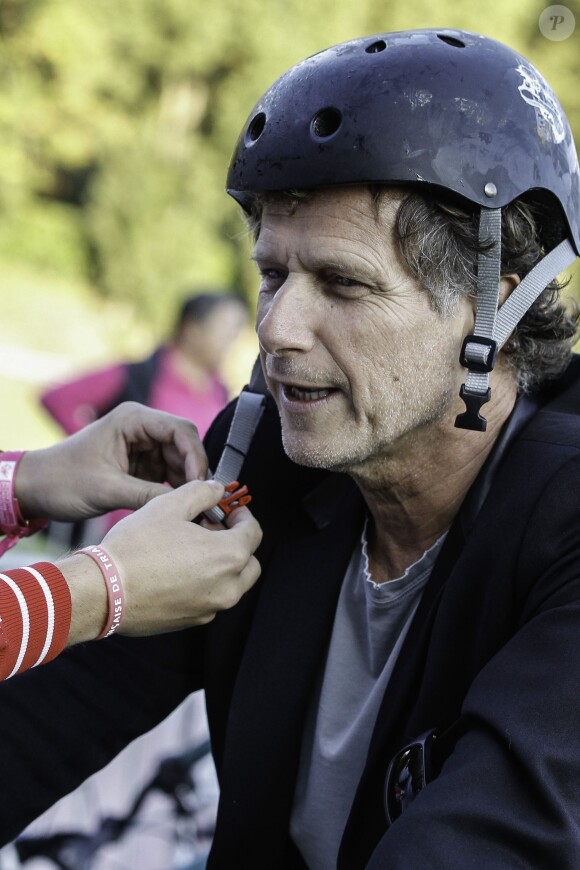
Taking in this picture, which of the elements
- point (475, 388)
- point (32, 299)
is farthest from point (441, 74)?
point (32, 299)

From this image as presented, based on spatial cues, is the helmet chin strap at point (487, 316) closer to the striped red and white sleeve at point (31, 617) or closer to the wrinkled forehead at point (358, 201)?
the wrinkled forehead at point (358, 201)

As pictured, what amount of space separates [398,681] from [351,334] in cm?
88

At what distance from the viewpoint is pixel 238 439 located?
116 inches

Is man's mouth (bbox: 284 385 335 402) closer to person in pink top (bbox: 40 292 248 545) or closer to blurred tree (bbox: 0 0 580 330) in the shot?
person in pink top (bbox: 40 292 248 545)

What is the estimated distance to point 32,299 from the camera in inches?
1012

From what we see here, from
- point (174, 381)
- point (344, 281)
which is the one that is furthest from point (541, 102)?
point (174, 381)

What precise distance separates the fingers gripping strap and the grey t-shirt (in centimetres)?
51

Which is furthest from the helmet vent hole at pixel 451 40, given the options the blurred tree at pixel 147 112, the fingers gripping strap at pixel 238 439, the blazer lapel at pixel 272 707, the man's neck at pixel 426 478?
the blurred tree at pixel 147 112

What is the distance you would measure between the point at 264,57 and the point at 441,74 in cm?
2839

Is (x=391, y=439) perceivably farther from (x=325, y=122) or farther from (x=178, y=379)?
(x=178, y=379)

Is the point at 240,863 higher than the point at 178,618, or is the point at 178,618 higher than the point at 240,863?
the point at 178,618

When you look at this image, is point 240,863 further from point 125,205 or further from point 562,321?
point 125,205

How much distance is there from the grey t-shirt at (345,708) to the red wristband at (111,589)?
77 cm

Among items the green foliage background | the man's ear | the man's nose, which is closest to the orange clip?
the man's nose
